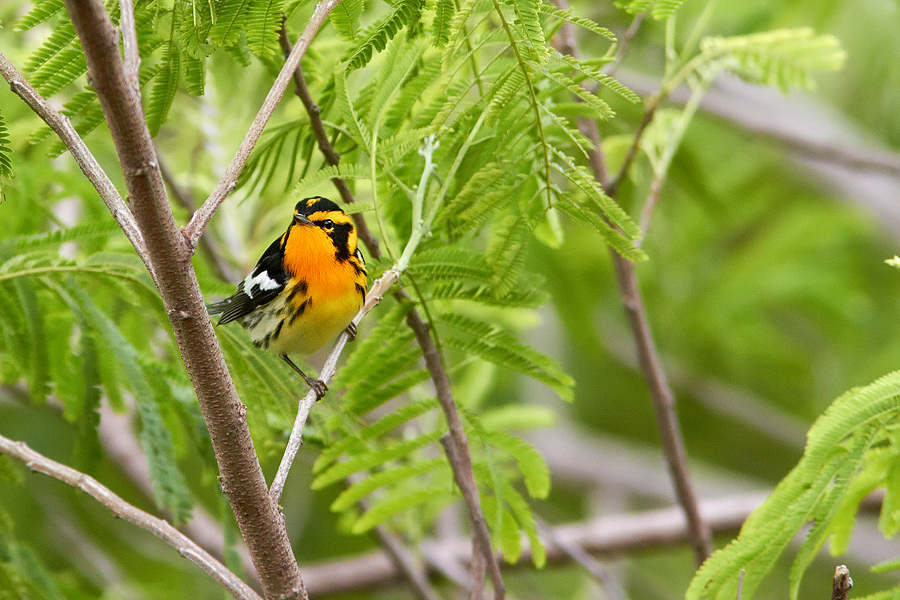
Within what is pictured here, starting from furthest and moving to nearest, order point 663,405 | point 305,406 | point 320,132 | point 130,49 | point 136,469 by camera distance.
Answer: point 136,469 → point 663,405 → point 320,132 → point 305,406 → point 130,49

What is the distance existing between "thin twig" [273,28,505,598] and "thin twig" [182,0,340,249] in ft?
1.54

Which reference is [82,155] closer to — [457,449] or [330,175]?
[330,175]

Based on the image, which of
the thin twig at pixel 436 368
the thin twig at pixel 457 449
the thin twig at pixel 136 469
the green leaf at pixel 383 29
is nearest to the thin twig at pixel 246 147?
the green leaf at pixel 383 29

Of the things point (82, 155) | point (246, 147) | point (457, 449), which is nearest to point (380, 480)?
point (457, 449)

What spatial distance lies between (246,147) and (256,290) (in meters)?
1.75

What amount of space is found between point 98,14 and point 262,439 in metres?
1.62

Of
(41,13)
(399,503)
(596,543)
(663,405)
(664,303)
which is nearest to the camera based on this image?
(41,13)

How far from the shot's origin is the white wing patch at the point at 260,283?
3470 millimetres

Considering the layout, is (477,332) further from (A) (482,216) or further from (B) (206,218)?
(B) (206,218)

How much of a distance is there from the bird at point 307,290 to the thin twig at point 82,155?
5.23ft

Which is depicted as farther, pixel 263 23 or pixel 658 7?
pixel 658 7

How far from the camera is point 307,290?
3527 millimetres

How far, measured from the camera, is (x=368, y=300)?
2346 millimetres

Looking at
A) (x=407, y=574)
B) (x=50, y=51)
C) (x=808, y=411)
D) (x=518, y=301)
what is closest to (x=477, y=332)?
(x=518, y=301)
